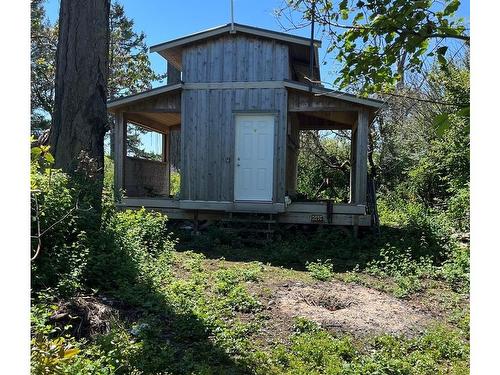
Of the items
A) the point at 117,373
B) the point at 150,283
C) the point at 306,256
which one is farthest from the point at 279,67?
the point at 117,373

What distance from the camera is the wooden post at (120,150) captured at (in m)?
10.6

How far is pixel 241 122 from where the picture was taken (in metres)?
10.1

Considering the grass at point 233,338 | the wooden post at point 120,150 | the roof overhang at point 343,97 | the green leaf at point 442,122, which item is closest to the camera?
the green leaf at point 442,122

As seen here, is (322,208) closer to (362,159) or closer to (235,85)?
(362,159)

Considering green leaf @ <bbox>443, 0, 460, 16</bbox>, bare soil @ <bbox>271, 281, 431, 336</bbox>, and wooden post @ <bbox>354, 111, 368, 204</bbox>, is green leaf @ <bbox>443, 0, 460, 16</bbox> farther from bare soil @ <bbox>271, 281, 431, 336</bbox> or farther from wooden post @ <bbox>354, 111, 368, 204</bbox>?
wooden post @ <bbox>354, 111, 368, 204</bbox>

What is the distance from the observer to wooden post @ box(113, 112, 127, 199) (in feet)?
34.7

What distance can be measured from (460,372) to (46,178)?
4469 mm

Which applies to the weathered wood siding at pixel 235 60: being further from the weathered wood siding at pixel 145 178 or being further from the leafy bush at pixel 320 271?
the leafy bush at pixel 320 271

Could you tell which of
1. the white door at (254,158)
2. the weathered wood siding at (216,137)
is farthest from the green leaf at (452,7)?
the white door at (254,158)

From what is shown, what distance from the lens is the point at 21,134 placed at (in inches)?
58.0

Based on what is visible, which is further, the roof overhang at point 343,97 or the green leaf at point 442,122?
the roof overhang at point 343,97

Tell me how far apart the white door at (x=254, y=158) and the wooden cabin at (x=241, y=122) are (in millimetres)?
23

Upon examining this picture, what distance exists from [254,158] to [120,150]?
132 inches
